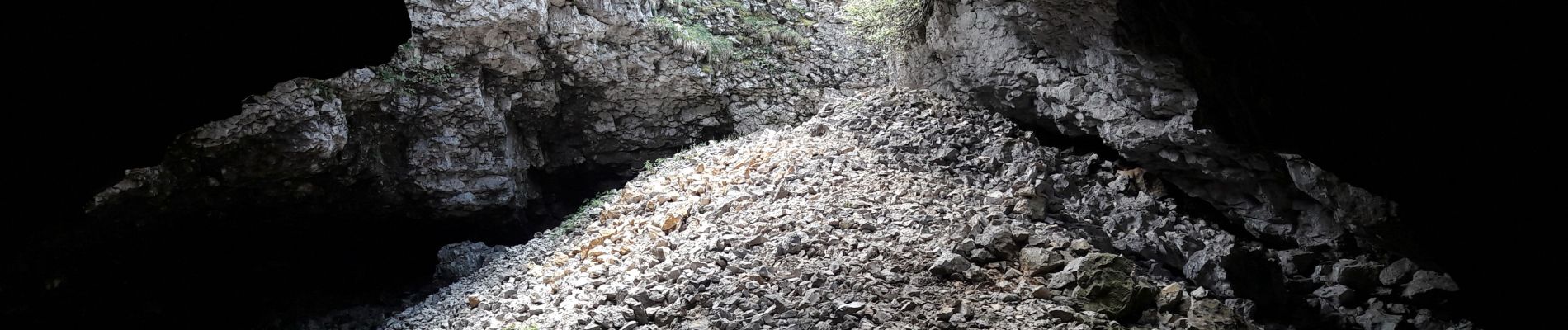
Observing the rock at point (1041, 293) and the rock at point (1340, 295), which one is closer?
the rock at point (1041, 293)

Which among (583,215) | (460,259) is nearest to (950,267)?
(583,215)

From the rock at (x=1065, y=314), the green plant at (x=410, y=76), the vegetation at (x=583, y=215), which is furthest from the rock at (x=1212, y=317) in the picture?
the green plant at (x=410, y=76)

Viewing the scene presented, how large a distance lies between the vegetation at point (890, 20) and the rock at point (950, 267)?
11.8ft

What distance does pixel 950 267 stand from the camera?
5.55 metres

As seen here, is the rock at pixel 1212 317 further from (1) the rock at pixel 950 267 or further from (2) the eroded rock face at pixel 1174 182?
(1) the rock at pixel 950 267

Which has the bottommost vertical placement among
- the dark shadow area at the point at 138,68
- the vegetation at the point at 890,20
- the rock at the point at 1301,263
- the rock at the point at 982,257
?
the rock at the point at 982,257

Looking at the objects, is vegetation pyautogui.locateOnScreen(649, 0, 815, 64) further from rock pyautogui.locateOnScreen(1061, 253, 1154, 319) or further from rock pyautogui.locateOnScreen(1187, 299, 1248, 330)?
rock pyautogui.locateOnScreen(1187, 299, 1248, 330)

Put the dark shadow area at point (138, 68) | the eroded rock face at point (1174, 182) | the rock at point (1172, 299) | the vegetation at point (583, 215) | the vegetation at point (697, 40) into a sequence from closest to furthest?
1. the dark shadow area at point (138, 68)
2. the rock at point (1172, 299)
3. the eroded rock face at point (1174, 182)
4. the vegetation at point (583, 215)
5. the vegetation at point (697, 40)

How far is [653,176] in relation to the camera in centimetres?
998

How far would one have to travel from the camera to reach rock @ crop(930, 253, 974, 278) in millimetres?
5551

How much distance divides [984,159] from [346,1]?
211 inches

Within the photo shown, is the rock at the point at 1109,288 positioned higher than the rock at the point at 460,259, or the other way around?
the rock at the point at 1109,288

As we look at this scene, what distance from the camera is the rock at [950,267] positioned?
5.55m

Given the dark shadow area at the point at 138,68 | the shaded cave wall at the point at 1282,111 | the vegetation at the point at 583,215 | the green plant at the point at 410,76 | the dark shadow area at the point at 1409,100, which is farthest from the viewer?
the vegetation at the point at 583,215
